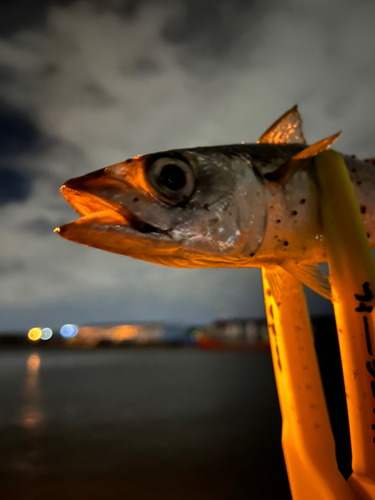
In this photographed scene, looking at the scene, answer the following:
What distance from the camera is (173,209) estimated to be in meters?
1.78

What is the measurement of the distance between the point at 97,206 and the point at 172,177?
46cm

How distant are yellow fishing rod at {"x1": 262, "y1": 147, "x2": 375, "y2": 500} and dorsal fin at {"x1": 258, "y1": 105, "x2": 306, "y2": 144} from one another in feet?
2.33

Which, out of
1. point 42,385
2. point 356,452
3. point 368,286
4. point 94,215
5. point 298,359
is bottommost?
point 42,385

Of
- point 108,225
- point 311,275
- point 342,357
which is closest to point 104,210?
point 108,225

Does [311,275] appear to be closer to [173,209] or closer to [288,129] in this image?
[173,209]

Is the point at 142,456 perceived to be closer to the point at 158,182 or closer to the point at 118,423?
the point at 118,423

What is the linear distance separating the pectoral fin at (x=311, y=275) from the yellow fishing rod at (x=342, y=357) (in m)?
0.17

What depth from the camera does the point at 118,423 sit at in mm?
11969

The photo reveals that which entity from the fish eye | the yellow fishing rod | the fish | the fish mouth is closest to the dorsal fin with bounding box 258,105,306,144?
the fish

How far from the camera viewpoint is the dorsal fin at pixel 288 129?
2.55 meters

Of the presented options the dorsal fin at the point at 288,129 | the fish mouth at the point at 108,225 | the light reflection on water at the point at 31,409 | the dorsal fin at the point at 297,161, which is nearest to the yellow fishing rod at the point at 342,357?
the dorsal fin at the point at 297,161

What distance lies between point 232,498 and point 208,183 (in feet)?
21.7

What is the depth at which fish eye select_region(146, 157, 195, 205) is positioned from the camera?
1.79 metres

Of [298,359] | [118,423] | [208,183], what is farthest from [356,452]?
[118,423]
